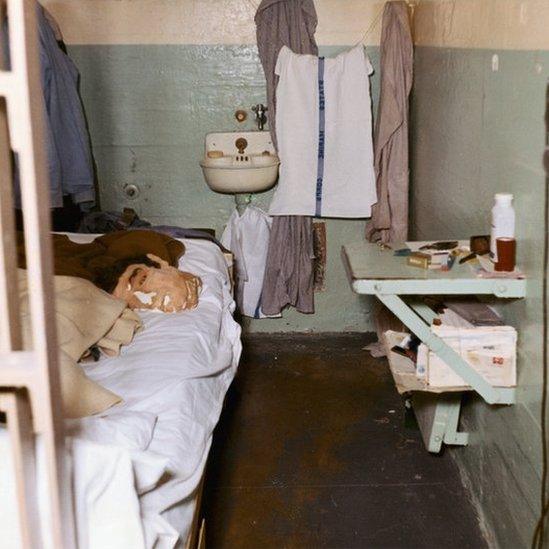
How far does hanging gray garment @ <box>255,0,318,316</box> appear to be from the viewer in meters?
4.33

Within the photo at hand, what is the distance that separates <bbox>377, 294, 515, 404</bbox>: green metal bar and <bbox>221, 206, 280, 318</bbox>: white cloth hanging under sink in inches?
89.9

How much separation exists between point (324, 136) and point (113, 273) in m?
1.77

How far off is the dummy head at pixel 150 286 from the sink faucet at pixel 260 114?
1622 millimetres

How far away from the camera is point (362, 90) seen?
4.36 metres

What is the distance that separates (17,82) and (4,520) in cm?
90

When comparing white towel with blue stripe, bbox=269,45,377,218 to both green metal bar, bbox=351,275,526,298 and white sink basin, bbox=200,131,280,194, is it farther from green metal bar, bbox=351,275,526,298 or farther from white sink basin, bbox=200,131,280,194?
green metal bar, bbox=351,275,526,298

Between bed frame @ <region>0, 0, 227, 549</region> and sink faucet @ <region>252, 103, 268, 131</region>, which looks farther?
sink faucet @ <region>252, 103, 268, 131</region>

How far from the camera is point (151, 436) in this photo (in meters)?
2.07

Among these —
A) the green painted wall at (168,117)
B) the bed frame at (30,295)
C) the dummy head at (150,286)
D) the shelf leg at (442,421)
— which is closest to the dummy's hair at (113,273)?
the dummy head at (150,286)

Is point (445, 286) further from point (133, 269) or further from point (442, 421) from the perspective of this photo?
point (133, 269)

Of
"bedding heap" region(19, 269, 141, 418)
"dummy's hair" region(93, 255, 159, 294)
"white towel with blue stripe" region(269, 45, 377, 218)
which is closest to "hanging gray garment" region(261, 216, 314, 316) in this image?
"white towel with blue stripe" region(269, 45, 377, 218)

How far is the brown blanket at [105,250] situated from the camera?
314cm

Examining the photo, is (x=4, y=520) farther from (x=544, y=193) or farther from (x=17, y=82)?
(x=544, y=193)

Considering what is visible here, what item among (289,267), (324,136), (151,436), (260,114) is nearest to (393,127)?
(324,136)
